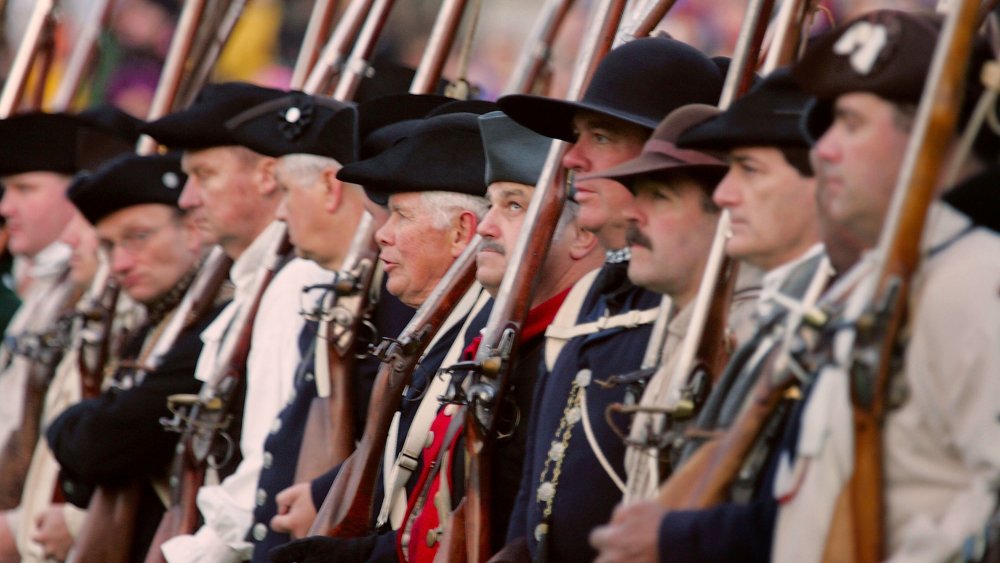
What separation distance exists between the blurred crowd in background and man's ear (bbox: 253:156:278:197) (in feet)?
11.4

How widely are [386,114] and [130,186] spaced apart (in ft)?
5.52

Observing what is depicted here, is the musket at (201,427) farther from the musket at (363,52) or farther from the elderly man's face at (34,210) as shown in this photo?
the elderly man's face at (34,210)

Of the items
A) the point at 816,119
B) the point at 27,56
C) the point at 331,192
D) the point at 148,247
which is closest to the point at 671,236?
the point at 816,119

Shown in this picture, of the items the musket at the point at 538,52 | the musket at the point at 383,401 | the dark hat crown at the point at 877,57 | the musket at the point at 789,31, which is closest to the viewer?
the dark hat crown at the point at 877,57

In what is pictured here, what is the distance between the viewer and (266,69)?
12.4 meters

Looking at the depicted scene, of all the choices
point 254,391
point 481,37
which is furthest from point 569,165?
point 481,37

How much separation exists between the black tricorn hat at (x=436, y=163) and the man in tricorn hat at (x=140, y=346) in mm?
1499

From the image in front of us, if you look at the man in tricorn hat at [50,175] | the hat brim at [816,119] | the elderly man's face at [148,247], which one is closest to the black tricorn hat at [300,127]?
the elderly man's face at [148,247]

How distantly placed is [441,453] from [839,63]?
6.54ft

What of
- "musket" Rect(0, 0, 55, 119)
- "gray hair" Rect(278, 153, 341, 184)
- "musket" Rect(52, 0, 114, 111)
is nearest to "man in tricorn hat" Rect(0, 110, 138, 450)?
"musket" Rect(0, 0, 55, 119)

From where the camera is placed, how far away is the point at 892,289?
289 centimetres

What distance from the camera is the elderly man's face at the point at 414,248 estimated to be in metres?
5.30

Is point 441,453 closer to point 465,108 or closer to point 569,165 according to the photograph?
point 569,165

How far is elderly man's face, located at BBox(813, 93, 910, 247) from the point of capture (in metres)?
3.06
